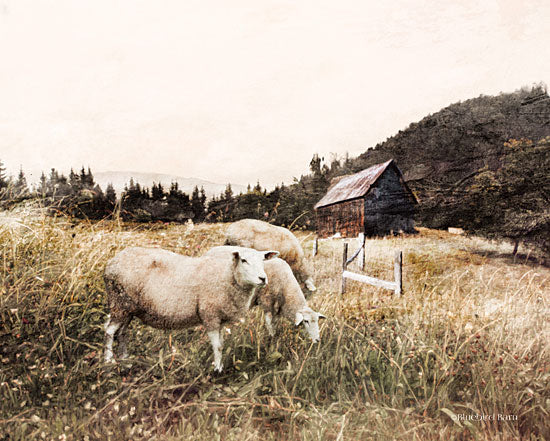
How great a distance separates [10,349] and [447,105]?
14.0 ft

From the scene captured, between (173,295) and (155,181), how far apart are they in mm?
1437

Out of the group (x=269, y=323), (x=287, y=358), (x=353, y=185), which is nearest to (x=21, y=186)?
(x=269, y=323)

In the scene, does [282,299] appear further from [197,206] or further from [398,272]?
[197,206]

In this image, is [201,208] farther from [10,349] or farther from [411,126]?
[411,126]

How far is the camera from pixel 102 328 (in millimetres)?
2301

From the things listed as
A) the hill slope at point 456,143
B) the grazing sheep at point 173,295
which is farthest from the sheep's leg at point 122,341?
the hill slope at point 456,143

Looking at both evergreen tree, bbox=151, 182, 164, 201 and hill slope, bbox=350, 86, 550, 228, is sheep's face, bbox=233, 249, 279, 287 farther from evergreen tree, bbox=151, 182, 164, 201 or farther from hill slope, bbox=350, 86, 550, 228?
hill slope, bbox=350, 86, 550, 228

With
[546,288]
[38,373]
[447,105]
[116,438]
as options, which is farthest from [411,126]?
[38,373]

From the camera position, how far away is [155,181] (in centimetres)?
309

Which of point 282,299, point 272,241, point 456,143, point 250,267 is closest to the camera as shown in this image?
point 250,267

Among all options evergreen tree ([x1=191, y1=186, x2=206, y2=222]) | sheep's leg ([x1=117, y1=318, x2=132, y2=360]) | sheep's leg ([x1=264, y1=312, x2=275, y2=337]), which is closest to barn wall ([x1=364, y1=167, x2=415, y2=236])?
sheep's leg ([x1=264, y1=312, x2=275, y2=337])

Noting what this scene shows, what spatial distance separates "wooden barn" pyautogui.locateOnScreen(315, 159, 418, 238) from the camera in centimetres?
287

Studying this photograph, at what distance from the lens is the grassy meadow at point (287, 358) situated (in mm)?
1887

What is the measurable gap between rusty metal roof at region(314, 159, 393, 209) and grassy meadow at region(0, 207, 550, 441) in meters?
0.53
